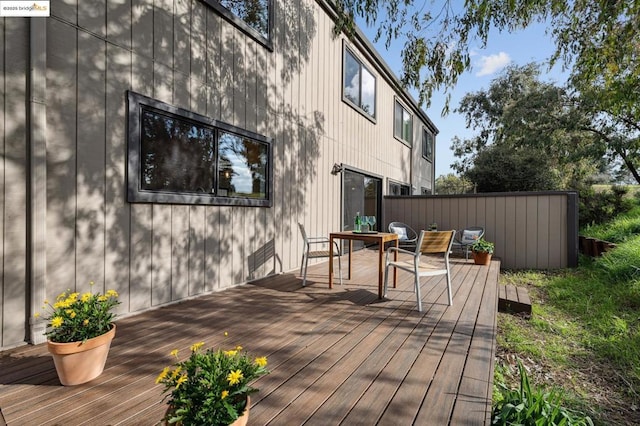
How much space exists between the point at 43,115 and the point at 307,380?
260 cm

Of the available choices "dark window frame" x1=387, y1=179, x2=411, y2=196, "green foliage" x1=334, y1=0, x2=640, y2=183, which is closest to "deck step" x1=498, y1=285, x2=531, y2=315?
"green foliage" x1=334, y1=0, x2=640, y2=183

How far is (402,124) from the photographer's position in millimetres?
10547

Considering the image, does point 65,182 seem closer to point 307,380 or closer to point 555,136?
point 307,380

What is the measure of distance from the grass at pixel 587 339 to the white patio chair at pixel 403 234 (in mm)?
1970

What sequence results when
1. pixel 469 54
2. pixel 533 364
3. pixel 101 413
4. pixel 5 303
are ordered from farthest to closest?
pixel 469 54, pixel 533 364, pixel 5 303, pixel 101 413

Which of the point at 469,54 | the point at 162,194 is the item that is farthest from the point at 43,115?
the point at 469,54

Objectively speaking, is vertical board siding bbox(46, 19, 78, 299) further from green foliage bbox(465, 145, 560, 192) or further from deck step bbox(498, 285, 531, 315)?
green foliage bbox(465, 145, 560, 192)

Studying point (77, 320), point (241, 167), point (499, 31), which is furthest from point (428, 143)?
point (77, 320)

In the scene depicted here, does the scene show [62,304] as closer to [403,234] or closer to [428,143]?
[403,234]

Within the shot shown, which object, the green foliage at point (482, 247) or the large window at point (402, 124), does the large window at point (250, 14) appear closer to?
the green foliage at point (482, 247)

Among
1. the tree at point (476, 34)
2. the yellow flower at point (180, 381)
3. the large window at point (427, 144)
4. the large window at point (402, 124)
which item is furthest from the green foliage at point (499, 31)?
the large window at point (427, 144)

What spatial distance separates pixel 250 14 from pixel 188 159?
2.33 metres

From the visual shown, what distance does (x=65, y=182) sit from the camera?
249 cm

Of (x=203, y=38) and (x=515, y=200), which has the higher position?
(x=203, y=38)
